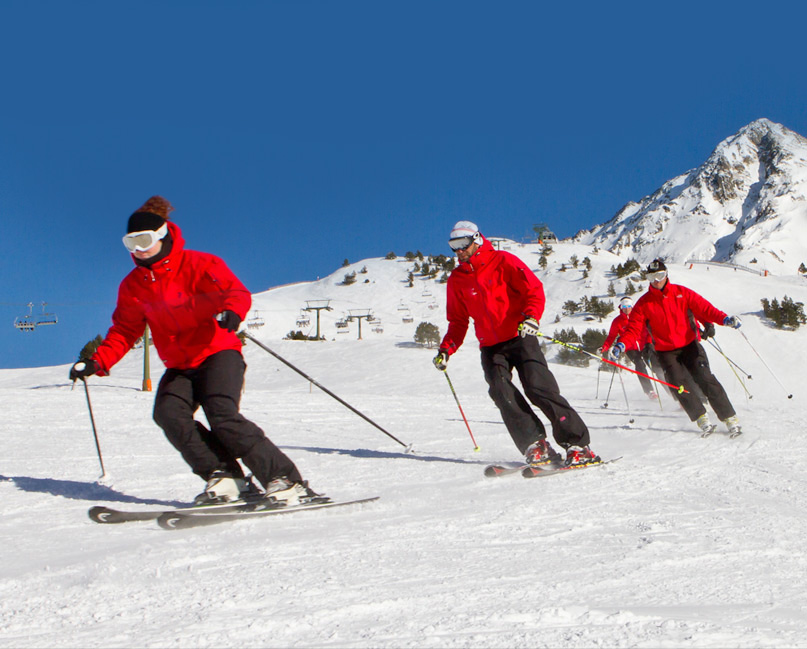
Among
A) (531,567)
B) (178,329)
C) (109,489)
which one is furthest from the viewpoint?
(109,489)

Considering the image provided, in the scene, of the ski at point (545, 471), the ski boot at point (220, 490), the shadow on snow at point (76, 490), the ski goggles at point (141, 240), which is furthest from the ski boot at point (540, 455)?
the ski goggles at point (141, 240)

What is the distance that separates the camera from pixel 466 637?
1691mm

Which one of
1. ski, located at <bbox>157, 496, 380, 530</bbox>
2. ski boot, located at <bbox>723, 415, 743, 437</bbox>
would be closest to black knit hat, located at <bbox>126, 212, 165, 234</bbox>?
ski, located at <bbox>157, 496, 380, 530</bbox>

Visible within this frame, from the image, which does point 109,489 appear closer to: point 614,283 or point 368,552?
point 368,552

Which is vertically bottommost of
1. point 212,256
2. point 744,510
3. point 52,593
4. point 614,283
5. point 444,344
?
point 744,510

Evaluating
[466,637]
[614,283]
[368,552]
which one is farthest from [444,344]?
[614,283]

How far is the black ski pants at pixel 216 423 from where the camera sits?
11.3 ft

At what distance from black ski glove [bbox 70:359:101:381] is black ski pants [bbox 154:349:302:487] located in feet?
1.84

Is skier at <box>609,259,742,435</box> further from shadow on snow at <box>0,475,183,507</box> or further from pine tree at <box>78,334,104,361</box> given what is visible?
pine tree at <box>78,334,104,361</box>

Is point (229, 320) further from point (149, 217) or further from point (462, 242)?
point (462, 242)

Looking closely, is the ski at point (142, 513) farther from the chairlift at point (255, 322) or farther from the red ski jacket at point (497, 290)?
the chairlift at point (255, 322)

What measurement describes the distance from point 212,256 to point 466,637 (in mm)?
2552

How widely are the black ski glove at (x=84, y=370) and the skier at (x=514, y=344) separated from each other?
2499 millimetres

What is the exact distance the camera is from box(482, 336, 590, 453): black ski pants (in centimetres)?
470
